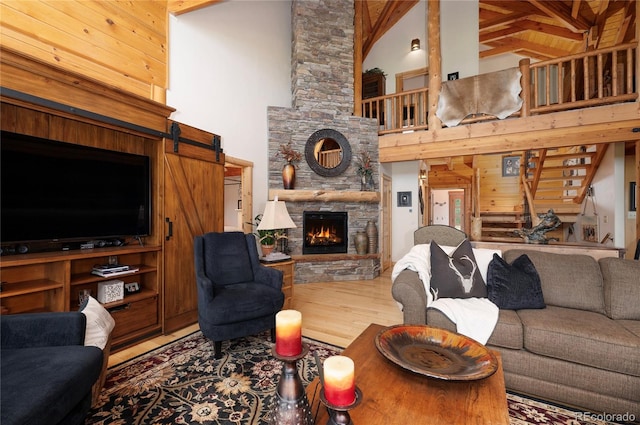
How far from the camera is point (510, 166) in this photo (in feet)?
21.6

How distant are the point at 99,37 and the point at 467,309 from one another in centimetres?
363

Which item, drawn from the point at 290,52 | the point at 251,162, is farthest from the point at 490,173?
the point at 251,162

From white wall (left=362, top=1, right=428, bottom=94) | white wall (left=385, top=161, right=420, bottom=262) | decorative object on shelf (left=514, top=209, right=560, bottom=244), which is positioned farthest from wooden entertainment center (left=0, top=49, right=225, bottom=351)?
white wall (left=362, top=1, right=428, bottom=94)

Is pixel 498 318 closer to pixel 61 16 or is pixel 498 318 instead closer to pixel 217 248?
pixel 217 248

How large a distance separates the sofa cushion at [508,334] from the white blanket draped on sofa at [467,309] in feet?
0.11

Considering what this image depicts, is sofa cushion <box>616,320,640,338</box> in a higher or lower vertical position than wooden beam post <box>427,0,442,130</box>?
lower

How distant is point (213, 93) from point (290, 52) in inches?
89.9

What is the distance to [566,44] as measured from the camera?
277 inches

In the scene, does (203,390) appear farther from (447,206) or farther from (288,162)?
(447,206)

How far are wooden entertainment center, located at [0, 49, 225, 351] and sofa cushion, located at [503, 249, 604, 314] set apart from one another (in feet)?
10.6

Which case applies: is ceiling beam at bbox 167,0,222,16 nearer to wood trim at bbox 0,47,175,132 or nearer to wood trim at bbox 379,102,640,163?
wood trim at bbox 0,47,175,132

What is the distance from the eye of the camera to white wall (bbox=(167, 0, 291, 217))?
10.6ft

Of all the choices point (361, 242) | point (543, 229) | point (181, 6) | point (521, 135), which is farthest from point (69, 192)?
point (521, 135)

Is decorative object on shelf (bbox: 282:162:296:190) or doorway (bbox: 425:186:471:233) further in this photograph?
doorway (bbox: 425:186:471:233)
